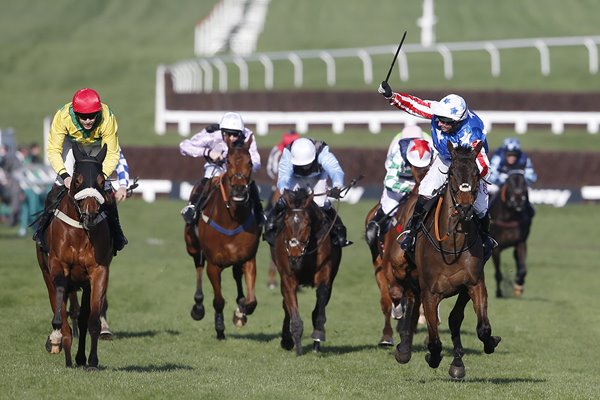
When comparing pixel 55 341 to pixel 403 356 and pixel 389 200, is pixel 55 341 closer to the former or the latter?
pixel 403 356

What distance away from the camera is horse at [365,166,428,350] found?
1284 cm

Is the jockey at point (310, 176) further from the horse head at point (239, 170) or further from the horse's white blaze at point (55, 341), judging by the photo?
the horse's white blaze at point (55, 341)

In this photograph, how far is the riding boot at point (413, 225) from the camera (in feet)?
38.6

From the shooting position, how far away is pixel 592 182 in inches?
1158

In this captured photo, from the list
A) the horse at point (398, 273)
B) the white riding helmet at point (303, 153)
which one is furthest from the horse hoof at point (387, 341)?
the white riding helmet at point (303, 153)

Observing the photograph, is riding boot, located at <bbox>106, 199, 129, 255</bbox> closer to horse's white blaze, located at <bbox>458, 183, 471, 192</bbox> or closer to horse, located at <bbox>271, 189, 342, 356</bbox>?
horse, located at <bbox>271, 189, 342, 356</bbox>

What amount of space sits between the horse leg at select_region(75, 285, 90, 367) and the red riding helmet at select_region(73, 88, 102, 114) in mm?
1491

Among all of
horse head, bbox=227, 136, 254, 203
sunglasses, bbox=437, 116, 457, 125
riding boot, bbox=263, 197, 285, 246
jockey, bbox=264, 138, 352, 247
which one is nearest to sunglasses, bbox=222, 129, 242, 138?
jockey, bbox=264, 138, 352, 247

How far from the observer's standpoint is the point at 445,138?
1140 cm

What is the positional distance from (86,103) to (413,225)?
2961mm

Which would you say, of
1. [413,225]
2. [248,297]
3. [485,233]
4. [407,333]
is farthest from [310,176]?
[485,233]

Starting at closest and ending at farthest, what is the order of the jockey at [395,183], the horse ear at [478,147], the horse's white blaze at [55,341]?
the horse ear at [478,147] < the horse's white blaze at [55,341] < the jockey at [395,183]

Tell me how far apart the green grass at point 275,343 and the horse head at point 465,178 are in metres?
1.43

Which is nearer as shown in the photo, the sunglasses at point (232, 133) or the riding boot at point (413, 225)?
the riding boot at point (413, 225)
